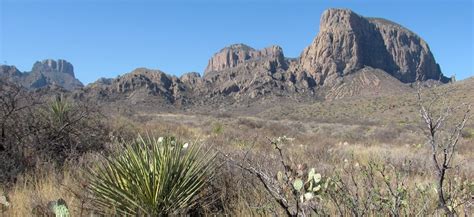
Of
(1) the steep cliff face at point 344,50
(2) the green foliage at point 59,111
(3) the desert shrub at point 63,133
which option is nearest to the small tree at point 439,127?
(3) the desert shrub at point 63,133

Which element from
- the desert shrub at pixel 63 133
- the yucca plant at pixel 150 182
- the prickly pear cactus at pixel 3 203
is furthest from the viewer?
the desert shrub at pixel 63 133

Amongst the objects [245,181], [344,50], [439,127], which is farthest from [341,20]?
[439,127]

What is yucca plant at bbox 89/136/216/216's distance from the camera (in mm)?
4051

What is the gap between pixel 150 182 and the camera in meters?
4.07

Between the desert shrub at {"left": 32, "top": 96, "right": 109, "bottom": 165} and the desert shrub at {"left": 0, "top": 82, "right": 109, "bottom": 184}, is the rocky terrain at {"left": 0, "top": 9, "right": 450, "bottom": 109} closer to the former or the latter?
the desert shrub at {"left": 32, "top": 96, "right": 109, "bottom": 165}

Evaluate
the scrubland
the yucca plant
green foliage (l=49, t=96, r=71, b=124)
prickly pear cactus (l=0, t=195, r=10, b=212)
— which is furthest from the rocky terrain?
the yucca plant

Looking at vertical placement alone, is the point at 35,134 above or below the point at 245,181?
above

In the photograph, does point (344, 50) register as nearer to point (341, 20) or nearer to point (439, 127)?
point (341, 20)

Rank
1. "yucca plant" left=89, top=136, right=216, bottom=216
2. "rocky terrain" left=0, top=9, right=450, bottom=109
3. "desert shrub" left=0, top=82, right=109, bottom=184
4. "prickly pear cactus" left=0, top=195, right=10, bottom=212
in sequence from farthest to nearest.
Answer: "rocky terrain" left=0, top=9, right=450, bottom=109
"desert shrub" left=0, top=82, right=109, bottom=184
"prickly pear cactus" left=0, top=195, right=10, bottom=212
"yucca plant" left=89, top=136, right=216, bottom=216

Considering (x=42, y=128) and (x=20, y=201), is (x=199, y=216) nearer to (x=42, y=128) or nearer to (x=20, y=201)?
(x=20, y=201)

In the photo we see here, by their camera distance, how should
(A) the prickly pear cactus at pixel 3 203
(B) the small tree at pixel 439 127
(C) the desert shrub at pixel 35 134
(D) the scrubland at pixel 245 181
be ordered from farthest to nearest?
(C) the desert shrub at pixel 35 134
(A) the prickly pear cactus at pixel 3 203
(D) the scrubland at pixel 245 181
(B) the small tree at pixel 439 127

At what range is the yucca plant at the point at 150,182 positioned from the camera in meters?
4.05

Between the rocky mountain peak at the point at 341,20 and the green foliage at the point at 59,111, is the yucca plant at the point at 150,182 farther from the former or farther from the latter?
the rocky mountain peak at the point at 341,20

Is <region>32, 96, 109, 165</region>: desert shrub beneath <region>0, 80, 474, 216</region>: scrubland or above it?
above
